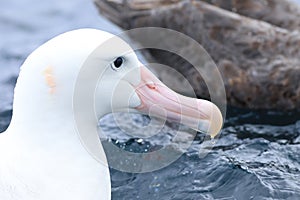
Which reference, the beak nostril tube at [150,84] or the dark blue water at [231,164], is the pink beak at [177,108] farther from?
the dark blue water at [231,164]

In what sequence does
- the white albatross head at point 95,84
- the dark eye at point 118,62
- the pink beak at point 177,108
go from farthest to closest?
the pink beak at point 177,108 → the dark eye at point 118,62 → the white albatross head at point 95,84

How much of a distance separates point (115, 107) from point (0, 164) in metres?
0.61

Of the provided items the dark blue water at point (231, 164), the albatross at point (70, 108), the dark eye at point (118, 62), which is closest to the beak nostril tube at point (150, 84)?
the albatross at point (70, 108)

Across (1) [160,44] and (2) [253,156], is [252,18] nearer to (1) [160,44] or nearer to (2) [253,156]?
(1) [160,44]

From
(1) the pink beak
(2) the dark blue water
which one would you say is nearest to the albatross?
(1) the pink beak

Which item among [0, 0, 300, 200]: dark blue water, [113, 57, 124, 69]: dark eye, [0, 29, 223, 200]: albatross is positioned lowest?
[0, 0, 300, 200]: dark blue water

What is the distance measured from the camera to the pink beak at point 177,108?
4293mm

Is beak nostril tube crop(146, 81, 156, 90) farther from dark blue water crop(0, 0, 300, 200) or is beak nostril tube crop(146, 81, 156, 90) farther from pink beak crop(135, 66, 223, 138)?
dark blue water crop(0, 0, 300, 200)

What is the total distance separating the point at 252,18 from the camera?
7.32m

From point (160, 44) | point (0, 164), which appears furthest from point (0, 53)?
point (0, 164)

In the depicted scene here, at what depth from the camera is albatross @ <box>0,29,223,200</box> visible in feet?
13.4

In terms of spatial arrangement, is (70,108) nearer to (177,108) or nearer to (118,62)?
(118,62)

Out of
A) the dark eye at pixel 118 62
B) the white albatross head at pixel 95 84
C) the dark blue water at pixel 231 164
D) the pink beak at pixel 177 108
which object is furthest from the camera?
the dark blue water at pixel 231 164

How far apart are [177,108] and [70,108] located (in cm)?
53
